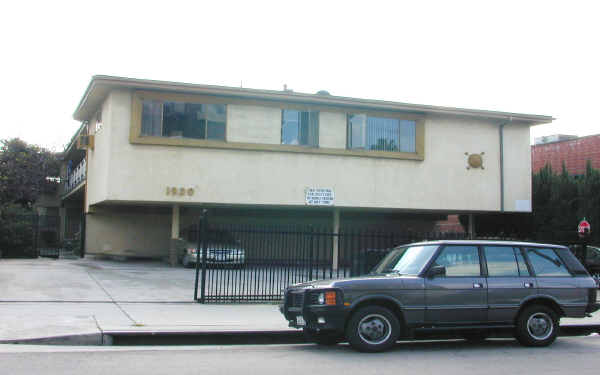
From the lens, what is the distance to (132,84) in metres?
23.3

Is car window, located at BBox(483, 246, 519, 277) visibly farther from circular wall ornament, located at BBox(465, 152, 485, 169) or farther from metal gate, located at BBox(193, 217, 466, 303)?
circular wall ornament, located at BBox(465, 152, 485, 169)

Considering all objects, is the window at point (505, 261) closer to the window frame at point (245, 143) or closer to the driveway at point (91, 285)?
the driveway at point (91, 285)

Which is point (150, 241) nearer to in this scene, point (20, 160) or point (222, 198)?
point (222, 198)

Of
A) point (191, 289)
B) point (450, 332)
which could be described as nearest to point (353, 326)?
point (450, 332)

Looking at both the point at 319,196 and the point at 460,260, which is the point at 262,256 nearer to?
the point at 460,260

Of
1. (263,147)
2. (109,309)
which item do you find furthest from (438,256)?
(263,147)

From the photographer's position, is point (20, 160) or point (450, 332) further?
point (20, 160)

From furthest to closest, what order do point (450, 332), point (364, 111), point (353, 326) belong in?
point (364, 111)
point (450, 332)
point (353, 326)

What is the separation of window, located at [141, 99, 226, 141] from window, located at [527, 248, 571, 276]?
1591 cm

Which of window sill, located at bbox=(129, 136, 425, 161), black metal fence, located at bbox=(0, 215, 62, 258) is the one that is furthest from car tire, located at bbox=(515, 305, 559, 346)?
black metal fence, located at bbox=(0, 215, 62, 258)

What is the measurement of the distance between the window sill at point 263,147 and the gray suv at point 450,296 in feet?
48.0

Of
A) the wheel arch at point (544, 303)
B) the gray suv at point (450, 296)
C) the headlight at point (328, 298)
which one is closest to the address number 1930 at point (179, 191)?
the gray suv at point (450, 296)

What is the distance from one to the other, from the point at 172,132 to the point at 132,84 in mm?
2186

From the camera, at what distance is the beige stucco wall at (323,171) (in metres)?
23.8
